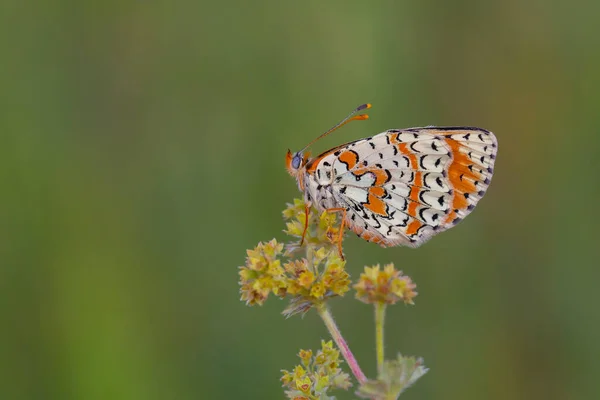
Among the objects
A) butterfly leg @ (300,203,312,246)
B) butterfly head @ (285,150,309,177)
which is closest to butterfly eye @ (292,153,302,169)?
butterfly head @ (285,150,309,177)

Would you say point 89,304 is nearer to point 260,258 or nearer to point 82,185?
point 82,185

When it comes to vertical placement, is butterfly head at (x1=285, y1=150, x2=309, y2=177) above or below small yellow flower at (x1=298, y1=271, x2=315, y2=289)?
above

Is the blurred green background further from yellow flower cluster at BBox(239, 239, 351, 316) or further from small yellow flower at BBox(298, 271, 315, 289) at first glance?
small yellow flower at BBox(298, 271, 315, 289)

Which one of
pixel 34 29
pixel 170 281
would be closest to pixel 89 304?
pixel 170 281

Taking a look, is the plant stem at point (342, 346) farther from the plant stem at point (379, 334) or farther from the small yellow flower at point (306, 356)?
the small yellow flower at point (306, 356)

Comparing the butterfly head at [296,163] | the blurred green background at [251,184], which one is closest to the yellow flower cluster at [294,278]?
the butterfly head at [296,163]

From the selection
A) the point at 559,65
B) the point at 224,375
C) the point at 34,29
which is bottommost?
the point at 224,375
